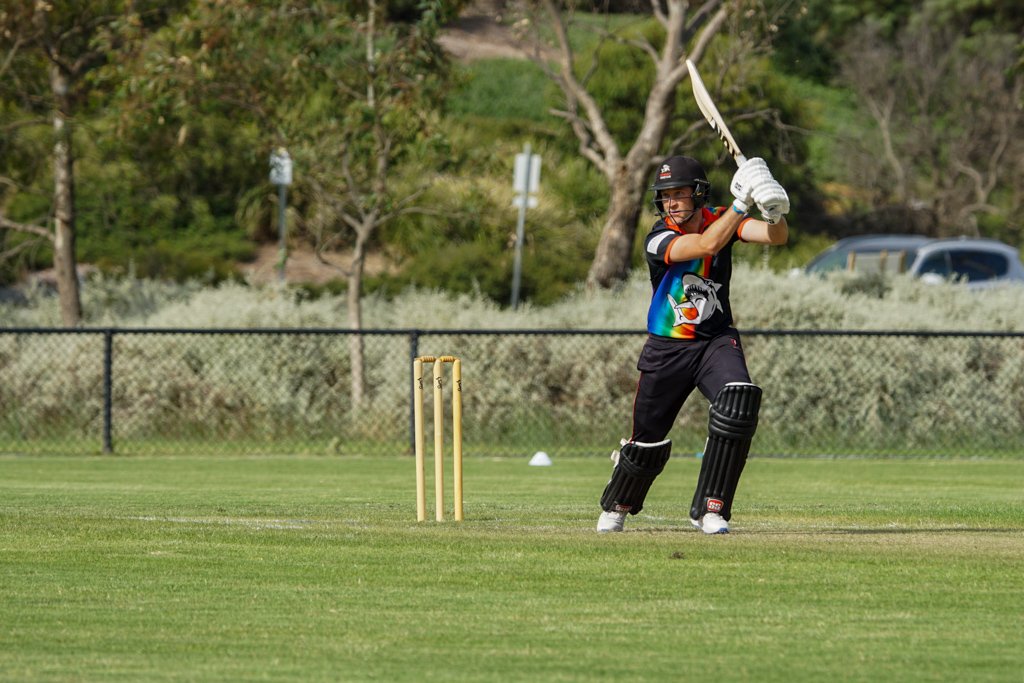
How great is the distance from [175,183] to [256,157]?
18.2 metres

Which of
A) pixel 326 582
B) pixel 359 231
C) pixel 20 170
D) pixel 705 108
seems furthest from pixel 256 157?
pixel 326 582

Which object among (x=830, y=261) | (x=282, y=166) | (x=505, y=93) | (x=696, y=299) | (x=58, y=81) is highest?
(x=58, y=81)

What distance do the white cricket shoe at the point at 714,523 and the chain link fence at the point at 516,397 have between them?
33.7 feet

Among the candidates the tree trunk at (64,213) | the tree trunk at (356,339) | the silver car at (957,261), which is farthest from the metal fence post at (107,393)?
the silver car at (957,261)

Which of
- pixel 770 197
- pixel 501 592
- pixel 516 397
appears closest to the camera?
pixel 501 592

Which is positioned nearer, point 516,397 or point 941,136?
point 516,397

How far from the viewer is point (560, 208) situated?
33406mm

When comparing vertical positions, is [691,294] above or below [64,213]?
above

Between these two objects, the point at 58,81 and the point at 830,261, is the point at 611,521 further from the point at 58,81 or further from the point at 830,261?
the point at 830,261

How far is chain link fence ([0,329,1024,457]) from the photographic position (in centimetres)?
1975

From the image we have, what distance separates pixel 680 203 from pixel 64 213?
1484 centimetres

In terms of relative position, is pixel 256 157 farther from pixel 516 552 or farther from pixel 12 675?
pixel 12 675

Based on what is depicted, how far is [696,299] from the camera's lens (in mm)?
8953

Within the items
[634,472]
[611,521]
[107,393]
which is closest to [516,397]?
[107,393]
